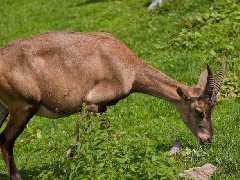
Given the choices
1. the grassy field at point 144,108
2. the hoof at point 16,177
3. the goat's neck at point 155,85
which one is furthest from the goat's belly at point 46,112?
the goat's neck at point 155,85

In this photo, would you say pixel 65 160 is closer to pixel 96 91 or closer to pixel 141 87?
pixel 96 91

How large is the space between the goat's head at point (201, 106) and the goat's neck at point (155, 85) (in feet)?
0.56

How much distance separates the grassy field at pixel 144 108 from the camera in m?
8.30

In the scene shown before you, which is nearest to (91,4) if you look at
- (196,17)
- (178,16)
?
(178,16)

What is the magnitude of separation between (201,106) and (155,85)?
936 mm

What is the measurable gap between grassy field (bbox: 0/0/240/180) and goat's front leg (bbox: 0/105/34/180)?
1.48 feet

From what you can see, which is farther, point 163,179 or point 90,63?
point 90,63

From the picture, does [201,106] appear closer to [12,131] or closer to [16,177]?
[12,131]

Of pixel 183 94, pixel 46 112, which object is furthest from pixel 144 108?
pixel 46 112

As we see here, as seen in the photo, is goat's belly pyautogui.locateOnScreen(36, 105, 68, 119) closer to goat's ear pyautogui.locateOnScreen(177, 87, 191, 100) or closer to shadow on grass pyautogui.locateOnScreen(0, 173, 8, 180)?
shadow on grass pyautogui.locateOnScreen(0, 173, 8, 180)

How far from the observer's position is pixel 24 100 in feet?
35.7

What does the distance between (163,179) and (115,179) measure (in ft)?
1.94

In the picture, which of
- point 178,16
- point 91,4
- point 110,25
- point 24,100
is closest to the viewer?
point 24,100

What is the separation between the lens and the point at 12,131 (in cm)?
1109
